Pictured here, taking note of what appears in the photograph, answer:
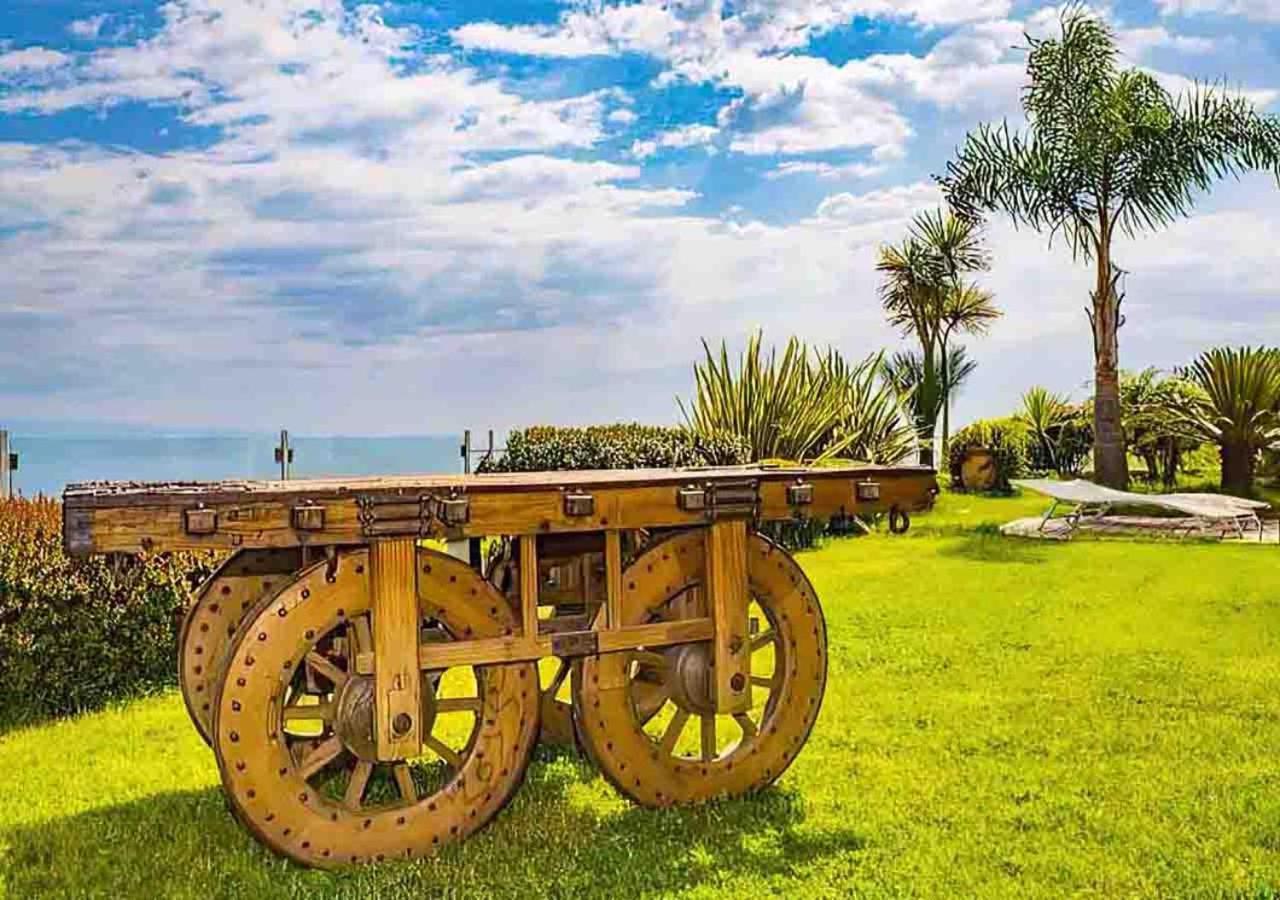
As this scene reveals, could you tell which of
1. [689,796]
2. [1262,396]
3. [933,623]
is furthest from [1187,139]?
[689,796]

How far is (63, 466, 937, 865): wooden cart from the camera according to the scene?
4.24 m

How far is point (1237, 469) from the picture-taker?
64.5ft

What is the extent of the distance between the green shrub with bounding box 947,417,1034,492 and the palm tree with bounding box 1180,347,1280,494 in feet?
11.6

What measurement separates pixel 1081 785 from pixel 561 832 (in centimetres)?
234

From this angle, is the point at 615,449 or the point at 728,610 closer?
the point at 728,610

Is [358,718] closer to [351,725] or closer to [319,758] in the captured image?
[351,725]

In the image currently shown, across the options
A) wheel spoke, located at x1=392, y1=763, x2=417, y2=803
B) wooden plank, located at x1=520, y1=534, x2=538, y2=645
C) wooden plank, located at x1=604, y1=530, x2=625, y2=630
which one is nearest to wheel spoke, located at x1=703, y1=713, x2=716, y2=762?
wooden plank, located at x1=604, y1=530, x2=625, y2=630

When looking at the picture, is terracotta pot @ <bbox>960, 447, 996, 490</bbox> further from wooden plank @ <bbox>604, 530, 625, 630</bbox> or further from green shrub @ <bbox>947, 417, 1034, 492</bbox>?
wooden plank @ <bbox>604, 530, 625, 630</bbox>

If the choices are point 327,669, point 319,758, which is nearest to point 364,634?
point 327,669

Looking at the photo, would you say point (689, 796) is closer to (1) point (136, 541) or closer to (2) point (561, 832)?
(2) point (561, 832)

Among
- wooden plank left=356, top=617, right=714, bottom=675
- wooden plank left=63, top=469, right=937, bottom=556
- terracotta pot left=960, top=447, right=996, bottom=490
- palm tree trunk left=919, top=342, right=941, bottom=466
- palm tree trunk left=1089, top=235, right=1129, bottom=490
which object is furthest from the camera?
palm tree trunk left=919, top=342, right=941, bottom=466

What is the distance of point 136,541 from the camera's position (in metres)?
4.07

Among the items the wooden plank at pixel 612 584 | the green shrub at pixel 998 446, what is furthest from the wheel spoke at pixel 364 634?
the green shrub at pixel 998 446

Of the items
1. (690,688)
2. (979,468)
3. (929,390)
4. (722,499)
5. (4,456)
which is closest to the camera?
(722,499)
